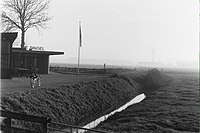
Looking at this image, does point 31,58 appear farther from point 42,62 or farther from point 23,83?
point 23,83

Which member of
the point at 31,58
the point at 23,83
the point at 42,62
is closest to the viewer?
the point at 23,83

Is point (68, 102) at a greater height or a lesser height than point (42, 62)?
lesser

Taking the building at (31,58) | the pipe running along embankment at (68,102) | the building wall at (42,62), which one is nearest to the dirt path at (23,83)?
the pipe running along embankment at (68,102)

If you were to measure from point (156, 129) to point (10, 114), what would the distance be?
26.9ft

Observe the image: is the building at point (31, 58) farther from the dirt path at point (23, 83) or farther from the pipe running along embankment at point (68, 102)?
the pipe running along embankment at point (68, 102)

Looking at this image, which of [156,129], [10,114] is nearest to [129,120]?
[156,129]

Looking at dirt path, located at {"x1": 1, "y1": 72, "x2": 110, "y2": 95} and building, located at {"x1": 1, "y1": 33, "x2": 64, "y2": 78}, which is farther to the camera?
building, located at {"x1": 1, "y1": 33, "x2": 64, "y2": 78}

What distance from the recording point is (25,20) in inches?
1583

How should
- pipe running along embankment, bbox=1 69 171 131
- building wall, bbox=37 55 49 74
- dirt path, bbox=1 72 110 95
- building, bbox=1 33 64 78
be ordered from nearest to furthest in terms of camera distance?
pipe running along embankment, bbox=1 69 171 131 → dirt path, bbox=1 72 110 95 → building, bbox=1 33 64 78 → building wall, bbox=37 55 49 74

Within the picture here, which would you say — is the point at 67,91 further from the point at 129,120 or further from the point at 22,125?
the point at 22,125

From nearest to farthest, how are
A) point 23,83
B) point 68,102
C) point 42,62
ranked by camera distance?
point 68,102, point 23,83, point 42,62

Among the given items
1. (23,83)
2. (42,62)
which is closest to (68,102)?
(23,83)

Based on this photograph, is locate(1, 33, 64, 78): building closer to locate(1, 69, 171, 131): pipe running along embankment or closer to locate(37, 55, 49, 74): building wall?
locate(37, 55, 49, 74): building wall

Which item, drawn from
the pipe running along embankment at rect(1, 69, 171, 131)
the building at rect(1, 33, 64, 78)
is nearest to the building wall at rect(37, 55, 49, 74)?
the building at rect(1, 33, 64, 78)
